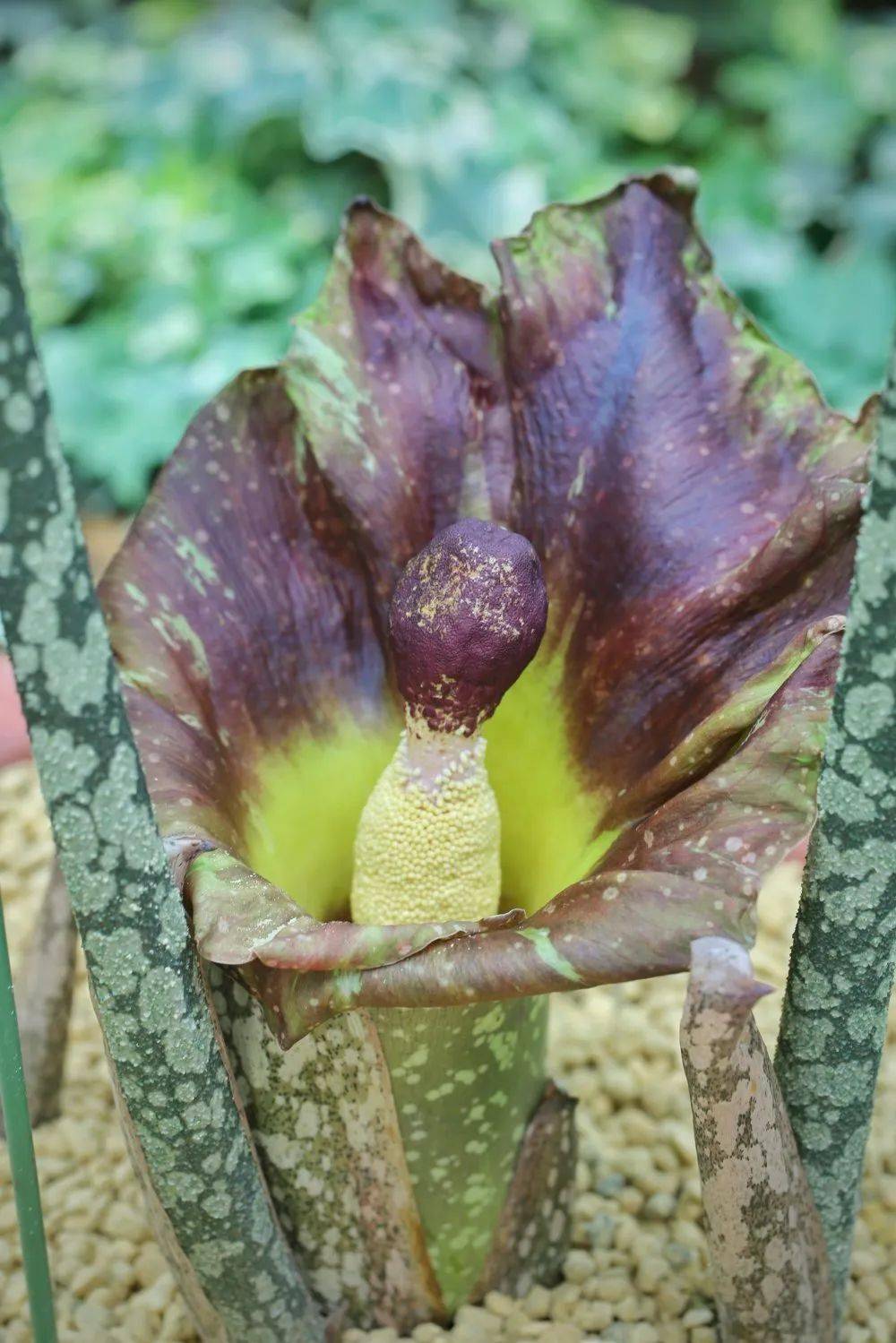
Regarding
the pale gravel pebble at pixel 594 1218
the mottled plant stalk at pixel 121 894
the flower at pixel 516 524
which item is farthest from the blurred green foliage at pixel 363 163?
the mottled plant stalk at pixel 121 894

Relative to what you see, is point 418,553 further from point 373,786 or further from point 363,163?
point 363,163

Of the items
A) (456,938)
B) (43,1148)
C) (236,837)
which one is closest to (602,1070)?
(43,1148)

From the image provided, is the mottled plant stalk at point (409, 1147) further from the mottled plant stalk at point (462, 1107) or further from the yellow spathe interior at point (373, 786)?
the yellow spathe interior at point (373, 786)

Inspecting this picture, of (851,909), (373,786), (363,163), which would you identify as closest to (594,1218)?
(373,786)

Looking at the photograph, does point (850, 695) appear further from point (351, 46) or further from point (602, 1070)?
point (351, 46)

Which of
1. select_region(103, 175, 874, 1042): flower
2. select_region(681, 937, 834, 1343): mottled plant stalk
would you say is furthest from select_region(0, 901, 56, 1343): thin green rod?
select_region(681, 937, 834, 1343): mottled plant stalk
